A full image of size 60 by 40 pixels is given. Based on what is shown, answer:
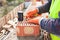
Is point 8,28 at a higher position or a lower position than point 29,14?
lower

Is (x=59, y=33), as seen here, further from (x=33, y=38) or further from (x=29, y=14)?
(x=29, y=14)

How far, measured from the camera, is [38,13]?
187 centimetres

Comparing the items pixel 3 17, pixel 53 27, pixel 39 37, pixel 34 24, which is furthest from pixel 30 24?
pixel 3 17

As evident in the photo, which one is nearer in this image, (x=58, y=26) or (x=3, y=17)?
(x=58, y=26)

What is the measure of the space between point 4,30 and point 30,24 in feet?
1.63

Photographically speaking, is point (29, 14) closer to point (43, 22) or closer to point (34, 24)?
point (34, 24)

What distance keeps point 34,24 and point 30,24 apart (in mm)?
37

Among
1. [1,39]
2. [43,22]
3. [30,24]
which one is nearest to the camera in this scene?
[43,22]

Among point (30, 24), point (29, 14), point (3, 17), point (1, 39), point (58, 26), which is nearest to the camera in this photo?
point (58, 26)

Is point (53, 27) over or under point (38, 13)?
under

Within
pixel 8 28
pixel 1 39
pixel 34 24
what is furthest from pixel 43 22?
pixel 8 28

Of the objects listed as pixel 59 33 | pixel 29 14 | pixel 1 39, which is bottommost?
pixel 1 39

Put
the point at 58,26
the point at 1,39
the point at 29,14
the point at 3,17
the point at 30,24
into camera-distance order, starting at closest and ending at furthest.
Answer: the point at 58,26 < the point at 30,24 < the point at 1,39 < the point at 29,14 < the point at 3,17

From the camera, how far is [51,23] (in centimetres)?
104
